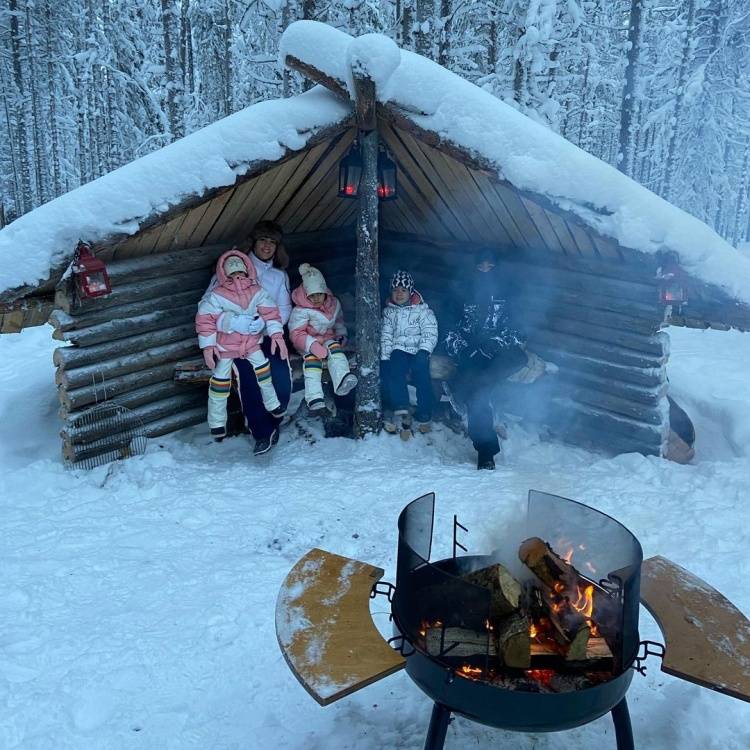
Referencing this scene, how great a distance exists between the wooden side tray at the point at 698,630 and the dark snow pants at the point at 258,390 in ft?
14.2

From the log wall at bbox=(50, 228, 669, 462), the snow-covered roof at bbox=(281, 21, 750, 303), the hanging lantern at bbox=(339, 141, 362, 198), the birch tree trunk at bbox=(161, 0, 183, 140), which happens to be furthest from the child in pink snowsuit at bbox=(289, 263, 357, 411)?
the birch tree trunk at bbox=(161, 0, 183, 140)

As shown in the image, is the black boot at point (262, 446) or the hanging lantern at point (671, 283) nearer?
the hanging lantern at point (671, 283)

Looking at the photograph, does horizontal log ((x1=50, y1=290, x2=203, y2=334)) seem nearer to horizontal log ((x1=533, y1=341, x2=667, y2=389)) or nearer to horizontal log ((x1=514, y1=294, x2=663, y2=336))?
horizontal log ((x1=514, y1=294, x2=663, y2=336))

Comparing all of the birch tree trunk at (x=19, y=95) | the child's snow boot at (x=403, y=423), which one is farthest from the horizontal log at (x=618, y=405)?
the birch tree trunk at (x=19, y=95)

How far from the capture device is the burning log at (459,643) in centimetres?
306

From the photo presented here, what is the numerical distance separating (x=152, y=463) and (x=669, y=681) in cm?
496

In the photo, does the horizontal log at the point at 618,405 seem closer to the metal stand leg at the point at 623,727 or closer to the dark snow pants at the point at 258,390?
the dark snow pants at the point at 258,390

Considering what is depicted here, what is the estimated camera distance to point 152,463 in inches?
263

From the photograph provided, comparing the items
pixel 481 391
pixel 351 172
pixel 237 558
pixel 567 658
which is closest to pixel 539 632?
pixel 567 658

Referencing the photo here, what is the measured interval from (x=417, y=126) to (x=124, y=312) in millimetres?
3526

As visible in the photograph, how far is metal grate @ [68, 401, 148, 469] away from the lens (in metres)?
6.53

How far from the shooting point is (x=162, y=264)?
704cm

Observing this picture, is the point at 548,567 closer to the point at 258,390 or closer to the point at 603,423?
the point at 603,423

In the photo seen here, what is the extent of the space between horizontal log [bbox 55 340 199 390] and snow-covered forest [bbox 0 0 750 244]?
10.1 m
